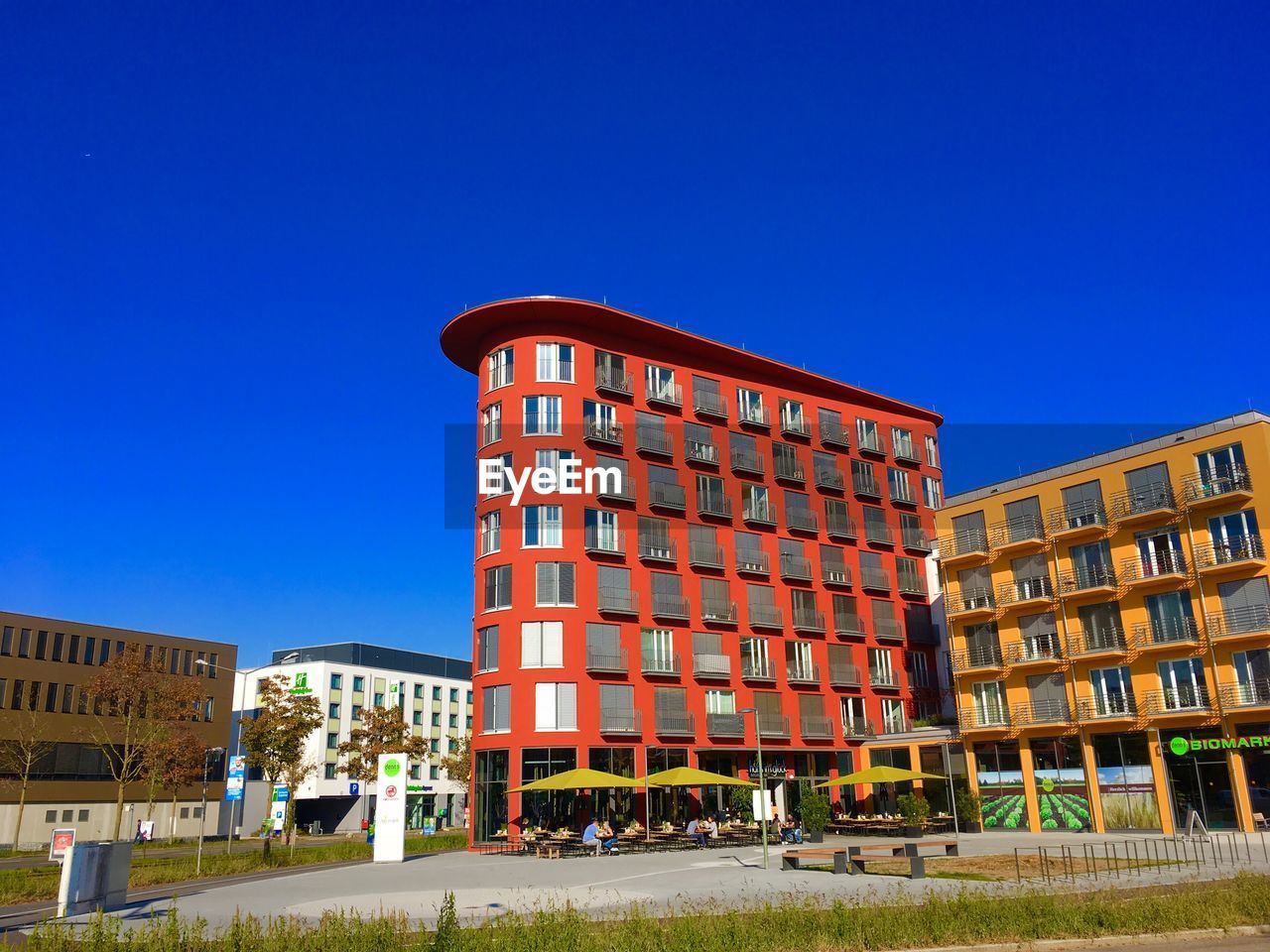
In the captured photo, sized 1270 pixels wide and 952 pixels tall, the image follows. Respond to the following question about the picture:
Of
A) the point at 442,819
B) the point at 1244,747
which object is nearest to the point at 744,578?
the point at 1244,747

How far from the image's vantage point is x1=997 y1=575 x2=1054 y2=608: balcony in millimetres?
48350

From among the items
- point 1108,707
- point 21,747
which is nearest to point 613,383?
point 1108,707

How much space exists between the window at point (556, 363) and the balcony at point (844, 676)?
23.1 meters

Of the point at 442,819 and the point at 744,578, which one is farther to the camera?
the point at 442,819

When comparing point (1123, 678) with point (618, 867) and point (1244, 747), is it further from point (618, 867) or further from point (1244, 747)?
point (618, 867)

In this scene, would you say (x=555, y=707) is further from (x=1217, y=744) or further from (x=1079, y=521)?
(x=1217, y=744)

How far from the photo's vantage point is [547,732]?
4897cm

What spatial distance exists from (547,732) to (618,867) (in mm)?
15723

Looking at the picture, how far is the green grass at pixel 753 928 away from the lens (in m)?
13.9

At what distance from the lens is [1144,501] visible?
44.6 meters

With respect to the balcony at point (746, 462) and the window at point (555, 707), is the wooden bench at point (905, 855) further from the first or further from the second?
the balcony at point (746, 462)

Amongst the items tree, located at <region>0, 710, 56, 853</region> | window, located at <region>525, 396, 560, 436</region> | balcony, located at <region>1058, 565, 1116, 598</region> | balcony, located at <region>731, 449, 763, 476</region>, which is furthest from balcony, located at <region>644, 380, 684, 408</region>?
tree, located at <region>0, 710, 56, 853</region>

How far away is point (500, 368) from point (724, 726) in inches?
900

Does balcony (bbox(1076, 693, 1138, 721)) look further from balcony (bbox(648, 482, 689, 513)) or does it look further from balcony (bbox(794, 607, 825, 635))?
balcony (bbox(648, 482, 689, 513))
